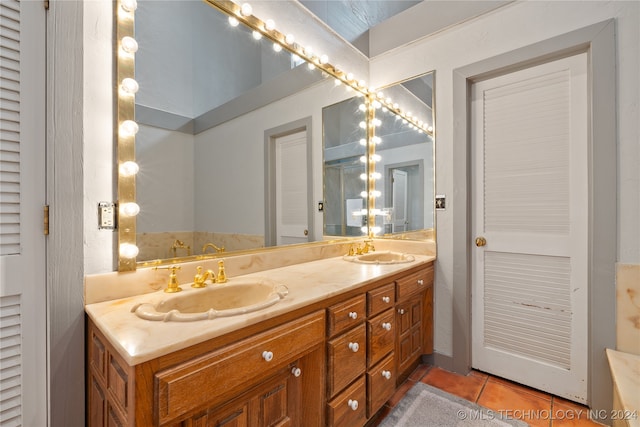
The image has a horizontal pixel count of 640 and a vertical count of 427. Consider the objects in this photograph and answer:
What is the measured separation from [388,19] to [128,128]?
2.26 m

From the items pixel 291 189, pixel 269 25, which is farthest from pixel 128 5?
pixel 291 189

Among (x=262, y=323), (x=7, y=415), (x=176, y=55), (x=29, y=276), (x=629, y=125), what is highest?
(x=176, y=55)

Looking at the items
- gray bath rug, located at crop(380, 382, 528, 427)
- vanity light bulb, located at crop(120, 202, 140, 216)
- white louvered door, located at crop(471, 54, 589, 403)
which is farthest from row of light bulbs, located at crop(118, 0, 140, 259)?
white louvered door, located at crop(471, 54, 589, 403)

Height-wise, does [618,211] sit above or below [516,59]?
below

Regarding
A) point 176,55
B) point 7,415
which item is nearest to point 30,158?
point 176,55

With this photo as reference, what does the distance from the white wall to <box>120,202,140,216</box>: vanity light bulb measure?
194 cm

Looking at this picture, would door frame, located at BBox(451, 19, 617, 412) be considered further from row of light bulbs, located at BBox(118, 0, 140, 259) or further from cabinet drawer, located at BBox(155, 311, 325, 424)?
row of light bulbs, located at BBox(118, 0, 140, 259)

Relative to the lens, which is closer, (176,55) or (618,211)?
(176,55)

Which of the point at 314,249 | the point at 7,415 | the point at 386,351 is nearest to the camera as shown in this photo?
the point at 7,415

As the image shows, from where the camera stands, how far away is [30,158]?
991mm

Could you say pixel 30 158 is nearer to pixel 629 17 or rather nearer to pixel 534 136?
pixel 534 136

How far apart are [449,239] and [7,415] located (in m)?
2.38

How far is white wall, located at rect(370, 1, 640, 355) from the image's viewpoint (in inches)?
58.6

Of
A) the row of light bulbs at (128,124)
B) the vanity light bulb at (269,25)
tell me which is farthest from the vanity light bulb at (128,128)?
the vanity light bulb at (269,25)
